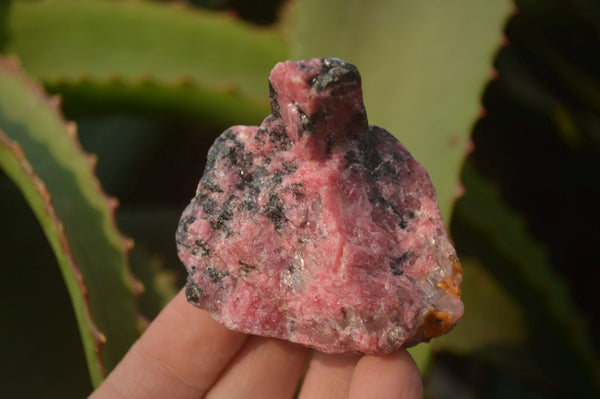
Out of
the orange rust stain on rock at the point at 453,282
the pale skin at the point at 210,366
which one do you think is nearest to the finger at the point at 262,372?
the pale skin at the point at 210,366

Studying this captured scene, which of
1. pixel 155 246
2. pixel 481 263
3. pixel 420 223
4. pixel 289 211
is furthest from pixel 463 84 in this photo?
pixel 155 246

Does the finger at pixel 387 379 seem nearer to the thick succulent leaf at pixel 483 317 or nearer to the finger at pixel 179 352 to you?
the finger at pixel 179 352

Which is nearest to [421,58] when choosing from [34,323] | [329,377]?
[329,377]

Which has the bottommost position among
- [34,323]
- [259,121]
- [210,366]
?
[34,323]

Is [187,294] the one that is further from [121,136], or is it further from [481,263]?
[121,136]

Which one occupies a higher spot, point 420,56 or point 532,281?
point 420,56

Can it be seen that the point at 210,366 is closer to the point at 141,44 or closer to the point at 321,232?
the point at 321,232

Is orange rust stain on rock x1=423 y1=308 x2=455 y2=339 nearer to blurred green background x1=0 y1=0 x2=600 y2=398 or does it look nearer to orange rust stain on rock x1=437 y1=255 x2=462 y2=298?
Result: orange rust stain on rock x1=437 y1=255 x2=462 y2=298
